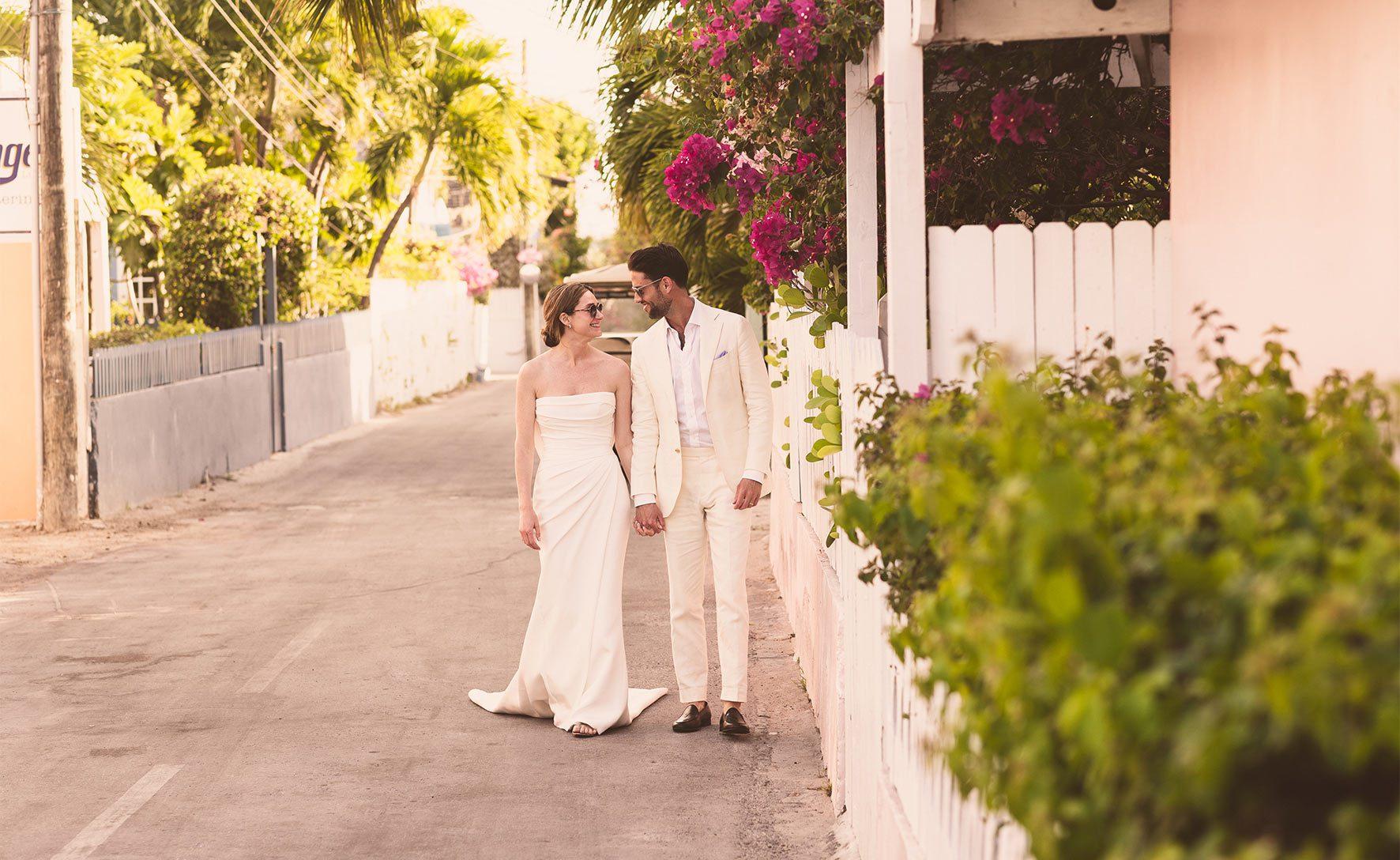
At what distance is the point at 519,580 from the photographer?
11609 millimetres

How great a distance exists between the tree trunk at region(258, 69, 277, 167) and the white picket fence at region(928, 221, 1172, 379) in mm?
29317

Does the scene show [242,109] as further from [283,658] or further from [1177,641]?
[1177,641]

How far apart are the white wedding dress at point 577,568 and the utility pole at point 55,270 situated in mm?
8236

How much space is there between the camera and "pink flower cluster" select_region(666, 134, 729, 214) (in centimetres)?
768

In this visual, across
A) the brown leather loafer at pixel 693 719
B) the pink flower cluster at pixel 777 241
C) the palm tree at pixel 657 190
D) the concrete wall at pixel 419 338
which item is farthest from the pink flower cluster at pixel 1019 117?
the concrete wall at pixel 419 338

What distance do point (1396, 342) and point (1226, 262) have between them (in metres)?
1.18

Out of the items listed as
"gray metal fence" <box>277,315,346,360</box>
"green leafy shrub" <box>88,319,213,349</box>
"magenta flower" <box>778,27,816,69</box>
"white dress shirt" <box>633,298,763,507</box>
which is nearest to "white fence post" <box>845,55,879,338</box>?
"magenta flower" <box>778,27,816,69</box>

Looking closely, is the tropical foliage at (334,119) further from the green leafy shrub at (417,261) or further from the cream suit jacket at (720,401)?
the cream suit jacket at (720,401)

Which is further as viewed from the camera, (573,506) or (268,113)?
(268,113)

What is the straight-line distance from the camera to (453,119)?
1296 inches

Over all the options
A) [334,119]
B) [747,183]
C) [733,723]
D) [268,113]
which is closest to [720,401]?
[747,183]

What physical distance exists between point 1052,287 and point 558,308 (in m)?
3.00

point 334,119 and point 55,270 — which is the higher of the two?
point 334,119

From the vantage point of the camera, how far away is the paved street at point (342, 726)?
5941 millimetres
